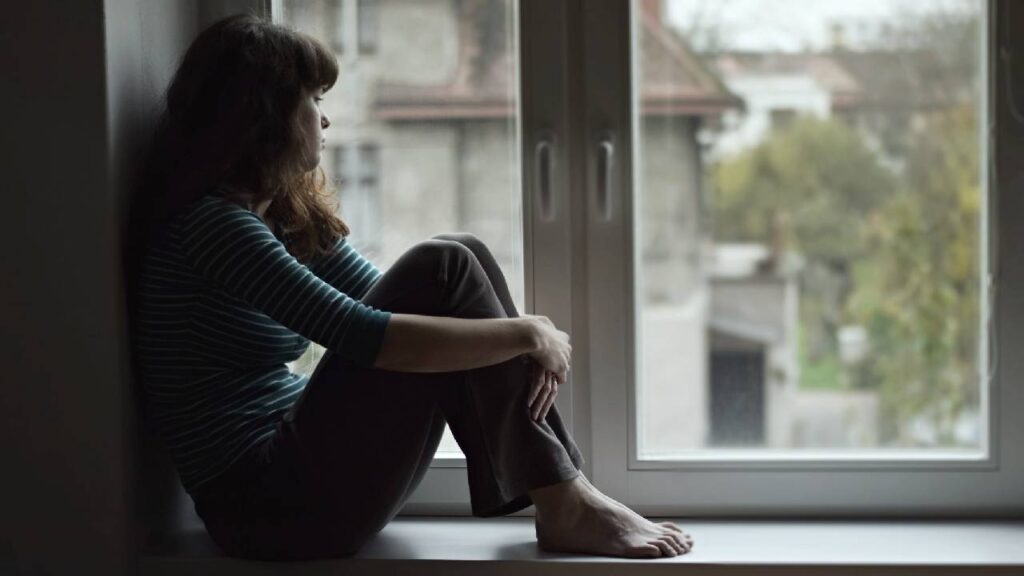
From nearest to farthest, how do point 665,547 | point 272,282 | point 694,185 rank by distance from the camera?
1. point 272,282
2. point 665,547
3. point 694,185

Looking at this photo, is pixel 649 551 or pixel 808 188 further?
pixel 808 188

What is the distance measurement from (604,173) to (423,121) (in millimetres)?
306

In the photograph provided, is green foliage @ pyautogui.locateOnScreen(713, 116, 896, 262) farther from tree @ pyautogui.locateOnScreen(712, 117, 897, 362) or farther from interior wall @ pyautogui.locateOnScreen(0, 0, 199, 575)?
interior wall @ pyautogui.locateOnScreen(0, 0, 199, 575)

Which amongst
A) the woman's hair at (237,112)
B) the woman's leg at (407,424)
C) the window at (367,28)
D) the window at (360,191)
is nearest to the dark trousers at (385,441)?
the woman's leg at (407,424)

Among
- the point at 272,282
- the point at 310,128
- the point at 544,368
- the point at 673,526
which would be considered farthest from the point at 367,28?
the point at 673,526

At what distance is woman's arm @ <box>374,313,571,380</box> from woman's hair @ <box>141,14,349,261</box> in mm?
299

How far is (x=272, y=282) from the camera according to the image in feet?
4.66

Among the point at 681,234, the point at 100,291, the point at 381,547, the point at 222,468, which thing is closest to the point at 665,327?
the point at 681,234

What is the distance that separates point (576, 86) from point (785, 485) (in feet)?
2.34

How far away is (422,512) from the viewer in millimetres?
1824

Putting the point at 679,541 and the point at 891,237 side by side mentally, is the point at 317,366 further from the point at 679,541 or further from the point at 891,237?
the point at 891,237

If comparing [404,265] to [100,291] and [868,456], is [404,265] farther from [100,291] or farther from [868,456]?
[868,456]

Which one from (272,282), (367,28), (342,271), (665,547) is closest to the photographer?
(272,282)

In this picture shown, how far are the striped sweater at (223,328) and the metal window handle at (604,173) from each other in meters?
0.47
